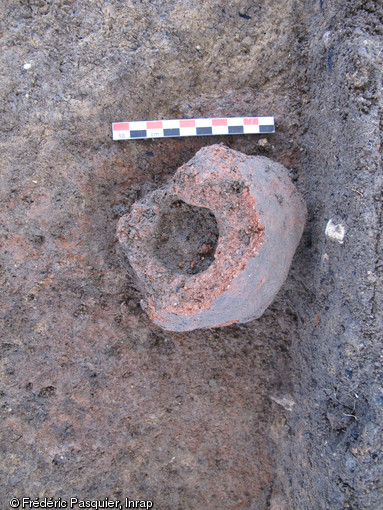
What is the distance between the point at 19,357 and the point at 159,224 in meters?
0.99

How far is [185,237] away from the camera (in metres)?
1.82

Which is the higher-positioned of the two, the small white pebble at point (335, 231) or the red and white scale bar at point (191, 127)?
the red and white scale bar at point (191, 127)

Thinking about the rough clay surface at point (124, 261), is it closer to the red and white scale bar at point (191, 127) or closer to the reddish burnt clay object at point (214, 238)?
the red and white scale bar at point (191, 127)

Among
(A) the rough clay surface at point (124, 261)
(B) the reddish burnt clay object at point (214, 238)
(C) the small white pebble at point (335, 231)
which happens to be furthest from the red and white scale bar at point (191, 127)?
(C) the small white pebble at point (335, 231)

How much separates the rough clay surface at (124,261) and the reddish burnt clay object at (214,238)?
0.89 ft

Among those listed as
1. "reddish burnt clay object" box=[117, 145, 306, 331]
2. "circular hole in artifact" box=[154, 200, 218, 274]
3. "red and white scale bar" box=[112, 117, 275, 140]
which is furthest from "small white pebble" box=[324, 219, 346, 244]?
"red and white scale bar" box=[112, 117, 275, 140]

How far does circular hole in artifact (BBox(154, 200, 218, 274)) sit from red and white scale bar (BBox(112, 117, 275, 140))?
1.36ft

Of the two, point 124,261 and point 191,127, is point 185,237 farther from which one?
point 191,127

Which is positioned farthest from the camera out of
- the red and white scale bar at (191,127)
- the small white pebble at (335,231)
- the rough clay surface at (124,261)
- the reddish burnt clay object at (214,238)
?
the red and white scale bar at (191,127)

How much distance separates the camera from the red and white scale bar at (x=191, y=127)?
1.94 meters

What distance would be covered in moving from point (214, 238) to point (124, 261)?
0.45 m

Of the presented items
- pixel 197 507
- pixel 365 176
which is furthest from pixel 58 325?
pixel 365 176

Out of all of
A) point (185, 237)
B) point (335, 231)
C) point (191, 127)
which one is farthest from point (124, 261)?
point (335, 231)

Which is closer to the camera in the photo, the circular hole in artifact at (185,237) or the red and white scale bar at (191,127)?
the circular hole in artifact at (185,237)
